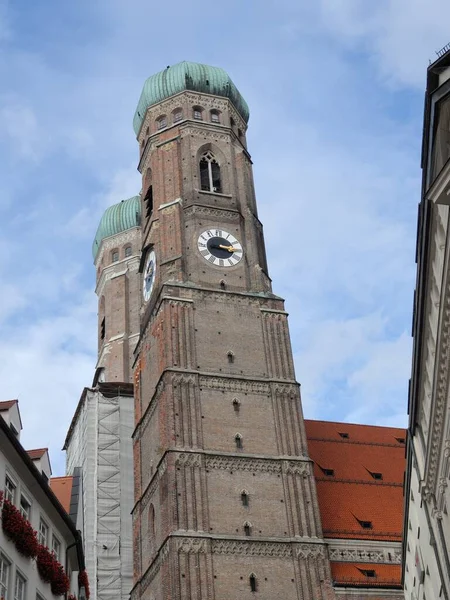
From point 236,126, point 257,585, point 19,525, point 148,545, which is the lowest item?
point 19,525

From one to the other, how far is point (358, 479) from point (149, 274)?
40.0ft

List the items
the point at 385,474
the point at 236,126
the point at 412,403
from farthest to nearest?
the point at 236,126 → the point at 385,474 → the point at 412,403

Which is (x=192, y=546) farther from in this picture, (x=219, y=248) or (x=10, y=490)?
(x=10, y=490)

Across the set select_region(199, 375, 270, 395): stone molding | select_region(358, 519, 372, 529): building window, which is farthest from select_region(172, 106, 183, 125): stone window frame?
select_region(358, 519, 372, 529): building window

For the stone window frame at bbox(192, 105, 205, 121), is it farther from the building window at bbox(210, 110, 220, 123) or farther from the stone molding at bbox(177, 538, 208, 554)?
the stone molding at bbox(177, 538, 208, 554)

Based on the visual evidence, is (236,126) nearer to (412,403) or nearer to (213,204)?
(213,204)

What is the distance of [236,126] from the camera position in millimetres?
46094

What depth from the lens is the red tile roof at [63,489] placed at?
2596 cm

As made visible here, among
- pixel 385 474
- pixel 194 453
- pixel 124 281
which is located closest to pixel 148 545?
pixel 194 453

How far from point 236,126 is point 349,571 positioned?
2143 centimetres

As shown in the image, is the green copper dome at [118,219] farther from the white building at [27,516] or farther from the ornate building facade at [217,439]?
the white building at [27,516]

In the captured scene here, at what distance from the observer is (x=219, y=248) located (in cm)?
4044

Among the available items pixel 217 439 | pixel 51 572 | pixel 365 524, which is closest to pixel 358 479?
pixel 365 524

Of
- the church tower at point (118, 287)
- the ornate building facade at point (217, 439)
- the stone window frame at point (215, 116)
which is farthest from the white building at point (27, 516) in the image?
the church tower at point (118, 287)
